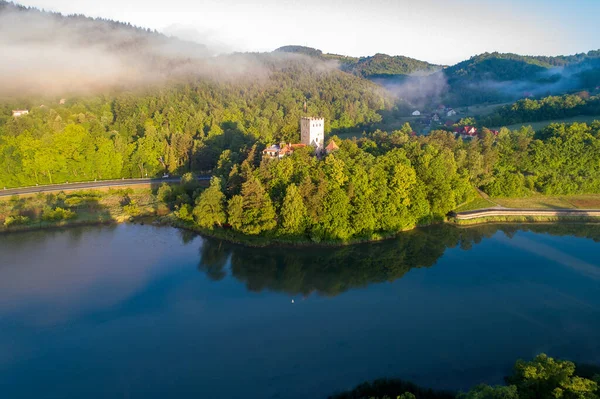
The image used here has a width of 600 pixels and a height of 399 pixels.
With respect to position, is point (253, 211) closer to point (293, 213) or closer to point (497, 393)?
point (293, 213)

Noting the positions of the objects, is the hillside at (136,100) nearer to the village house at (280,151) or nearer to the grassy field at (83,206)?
the village house at (280,151)

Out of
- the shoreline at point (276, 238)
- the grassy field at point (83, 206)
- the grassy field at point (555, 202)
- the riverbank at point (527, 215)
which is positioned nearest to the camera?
the shoreline at point (276, 238)

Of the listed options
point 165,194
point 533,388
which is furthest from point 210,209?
point 533,388

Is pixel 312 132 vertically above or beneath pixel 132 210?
above

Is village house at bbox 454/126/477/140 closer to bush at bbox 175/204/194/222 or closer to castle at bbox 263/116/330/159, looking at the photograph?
castle at bbox 263/116/330/159

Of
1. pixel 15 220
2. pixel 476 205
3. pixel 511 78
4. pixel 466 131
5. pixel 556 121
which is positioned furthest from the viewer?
pixel 511 78

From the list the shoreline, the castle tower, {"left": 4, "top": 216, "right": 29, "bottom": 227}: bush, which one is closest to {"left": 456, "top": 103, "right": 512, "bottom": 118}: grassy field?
the shoreline

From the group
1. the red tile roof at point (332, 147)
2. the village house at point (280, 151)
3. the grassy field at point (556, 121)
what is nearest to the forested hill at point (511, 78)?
the grassy field at point (556, 121)
